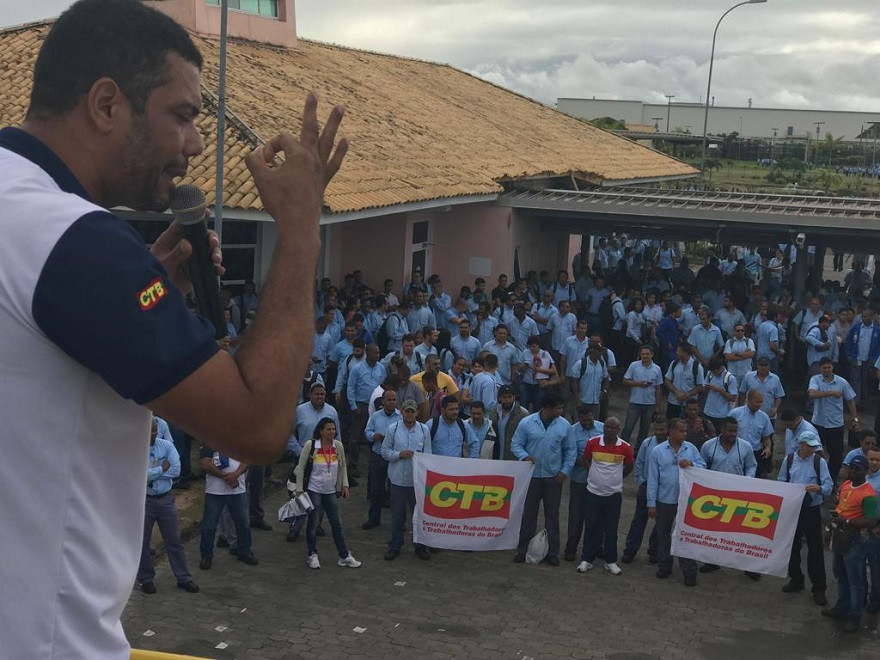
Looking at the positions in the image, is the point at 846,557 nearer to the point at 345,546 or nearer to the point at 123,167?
the point at 345,546

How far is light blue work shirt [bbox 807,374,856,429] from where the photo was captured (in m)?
14.0

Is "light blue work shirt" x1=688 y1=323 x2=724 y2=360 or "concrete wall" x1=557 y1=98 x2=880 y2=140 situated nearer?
"light blue work shirt" x1=688 y1=323 x2=724 y2=360

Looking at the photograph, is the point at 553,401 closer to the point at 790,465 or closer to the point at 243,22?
the point at 790,465

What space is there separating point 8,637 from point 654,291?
18745 millimetres

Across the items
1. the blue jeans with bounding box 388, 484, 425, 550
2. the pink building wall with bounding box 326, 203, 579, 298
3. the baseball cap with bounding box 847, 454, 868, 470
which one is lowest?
the blue jeans with bounding box 388, 484, 425, 550

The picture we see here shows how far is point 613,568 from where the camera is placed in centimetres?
1140

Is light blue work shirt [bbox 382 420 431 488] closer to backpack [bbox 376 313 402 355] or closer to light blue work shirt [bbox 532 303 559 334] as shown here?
backpack [bbox 376 313 402 355]

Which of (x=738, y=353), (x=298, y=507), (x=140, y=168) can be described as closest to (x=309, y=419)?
(x=298, y=507)

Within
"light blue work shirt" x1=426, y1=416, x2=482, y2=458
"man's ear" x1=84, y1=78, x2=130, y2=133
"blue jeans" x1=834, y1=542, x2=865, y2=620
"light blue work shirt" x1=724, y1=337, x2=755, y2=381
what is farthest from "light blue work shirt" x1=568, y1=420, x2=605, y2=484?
"man's ear" x1=84, y1=78, x2=130, y2=133

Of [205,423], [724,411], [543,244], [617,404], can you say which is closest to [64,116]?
[205,423]

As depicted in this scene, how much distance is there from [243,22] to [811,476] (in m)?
16.8

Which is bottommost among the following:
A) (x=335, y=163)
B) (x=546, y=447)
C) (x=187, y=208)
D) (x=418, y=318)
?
(x=546, y=447)

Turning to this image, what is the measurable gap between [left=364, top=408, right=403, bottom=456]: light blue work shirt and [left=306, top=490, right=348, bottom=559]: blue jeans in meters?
1.08

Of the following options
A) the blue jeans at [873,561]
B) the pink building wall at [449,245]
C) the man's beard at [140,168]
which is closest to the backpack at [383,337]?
the pink building wall at [449,245]
